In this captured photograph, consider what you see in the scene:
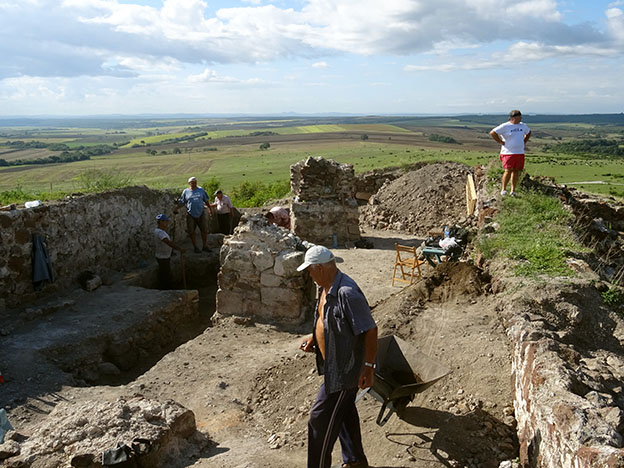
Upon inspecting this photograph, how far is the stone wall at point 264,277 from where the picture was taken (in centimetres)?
845

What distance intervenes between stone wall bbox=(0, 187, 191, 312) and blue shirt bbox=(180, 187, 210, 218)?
3.91 feet

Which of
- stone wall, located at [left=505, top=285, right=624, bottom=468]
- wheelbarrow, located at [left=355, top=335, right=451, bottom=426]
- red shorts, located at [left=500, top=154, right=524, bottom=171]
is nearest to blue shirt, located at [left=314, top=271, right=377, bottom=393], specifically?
wheelbarrow, located at [left=355, top=335, right=451, bottom=426]

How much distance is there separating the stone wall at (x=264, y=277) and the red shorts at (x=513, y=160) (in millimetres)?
4973

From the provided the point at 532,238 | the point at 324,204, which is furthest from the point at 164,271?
the point at 532,238

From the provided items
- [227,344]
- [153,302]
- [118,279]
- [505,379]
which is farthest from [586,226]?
[118,279]

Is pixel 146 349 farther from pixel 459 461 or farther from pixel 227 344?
pixel 459 461

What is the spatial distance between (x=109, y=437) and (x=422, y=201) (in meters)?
15.8

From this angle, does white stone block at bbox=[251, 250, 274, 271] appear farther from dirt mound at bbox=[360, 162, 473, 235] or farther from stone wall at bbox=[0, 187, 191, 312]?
dirt mound at bbox=[360, 162, 473, 235]

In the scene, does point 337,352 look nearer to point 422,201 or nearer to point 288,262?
point 288,262

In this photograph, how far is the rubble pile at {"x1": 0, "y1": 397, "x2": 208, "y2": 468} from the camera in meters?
4.82

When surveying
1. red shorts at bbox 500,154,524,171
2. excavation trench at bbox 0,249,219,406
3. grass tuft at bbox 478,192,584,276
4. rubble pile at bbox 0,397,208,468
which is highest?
red shorts at bbox 500,154,524,171

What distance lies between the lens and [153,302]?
32.2ft

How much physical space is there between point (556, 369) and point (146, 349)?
282 inches

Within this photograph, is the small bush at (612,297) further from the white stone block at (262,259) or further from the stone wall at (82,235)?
the stone wall at (82,235)
